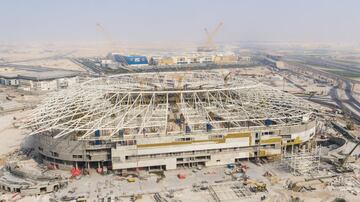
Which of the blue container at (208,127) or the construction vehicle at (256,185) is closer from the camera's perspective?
the construction vehicle at (256,185)

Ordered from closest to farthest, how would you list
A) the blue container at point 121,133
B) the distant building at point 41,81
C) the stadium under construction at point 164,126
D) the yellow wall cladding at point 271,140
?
the stadium under construction at point 164,126
the blue container at point 121,133
the yellow wall cladding at point 271,140
the distant building at point 41,81

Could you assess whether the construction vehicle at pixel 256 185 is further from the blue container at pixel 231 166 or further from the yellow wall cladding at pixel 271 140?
the yellow wall cladding at pixel 271 140

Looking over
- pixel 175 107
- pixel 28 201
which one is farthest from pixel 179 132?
pixel 28 201

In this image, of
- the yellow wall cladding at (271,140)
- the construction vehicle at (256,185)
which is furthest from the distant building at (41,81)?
the construction vehicle at (256,185)

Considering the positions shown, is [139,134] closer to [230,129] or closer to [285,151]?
[230,129]

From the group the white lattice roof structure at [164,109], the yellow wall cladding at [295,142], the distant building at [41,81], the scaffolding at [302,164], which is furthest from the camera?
the distant building at [41,81]

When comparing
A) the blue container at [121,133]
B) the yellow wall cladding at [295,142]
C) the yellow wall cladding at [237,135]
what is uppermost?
the blue container at [121,133]

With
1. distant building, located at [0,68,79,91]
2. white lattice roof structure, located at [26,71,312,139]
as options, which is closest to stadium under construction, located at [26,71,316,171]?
white lattice roof structure, located at [26,71,312,139]

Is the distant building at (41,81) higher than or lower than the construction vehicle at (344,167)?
higher

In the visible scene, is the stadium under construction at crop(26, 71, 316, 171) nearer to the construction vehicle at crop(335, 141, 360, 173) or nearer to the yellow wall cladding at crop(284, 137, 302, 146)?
the yellow wall cladding at crop(284, 137, 302, 146)

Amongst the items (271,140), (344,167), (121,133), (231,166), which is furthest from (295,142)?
(121,133)
